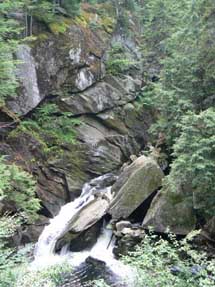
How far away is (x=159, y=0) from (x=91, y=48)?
652 cm

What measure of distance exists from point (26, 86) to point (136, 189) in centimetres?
716

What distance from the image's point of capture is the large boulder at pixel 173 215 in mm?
11266

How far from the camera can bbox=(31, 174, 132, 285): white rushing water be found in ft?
37.3

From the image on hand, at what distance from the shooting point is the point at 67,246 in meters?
12.3

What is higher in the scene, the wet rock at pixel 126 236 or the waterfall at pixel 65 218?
the wet rock at pixel 126 236

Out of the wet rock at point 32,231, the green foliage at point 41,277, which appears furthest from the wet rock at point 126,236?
the green foliage at point 41,277

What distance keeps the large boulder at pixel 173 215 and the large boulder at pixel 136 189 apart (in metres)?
0.95

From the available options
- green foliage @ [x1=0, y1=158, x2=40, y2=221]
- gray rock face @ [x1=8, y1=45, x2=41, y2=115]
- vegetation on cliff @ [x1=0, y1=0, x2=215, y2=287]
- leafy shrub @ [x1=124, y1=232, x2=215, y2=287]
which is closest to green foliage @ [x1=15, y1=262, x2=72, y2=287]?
vegetation on cliff @ [x1=0, y1=0, x2=215, y2=287]

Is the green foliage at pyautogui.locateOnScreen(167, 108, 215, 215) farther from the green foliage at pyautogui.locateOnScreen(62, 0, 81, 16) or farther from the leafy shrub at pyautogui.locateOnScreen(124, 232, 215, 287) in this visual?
the green foliage at pyautogui.locateOnScreen(62, 0, 81, 16)

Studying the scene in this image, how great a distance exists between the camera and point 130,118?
66.0 feet

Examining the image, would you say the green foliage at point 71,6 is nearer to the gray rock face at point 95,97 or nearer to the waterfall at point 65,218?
the gray rock face at point 95,97

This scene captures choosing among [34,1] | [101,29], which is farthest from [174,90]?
[101,29]

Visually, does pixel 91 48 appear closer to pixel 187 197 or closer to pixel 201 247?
pixel 187 197

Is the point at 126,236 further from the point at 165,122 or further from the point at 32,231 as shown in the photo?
the point at 165,122
